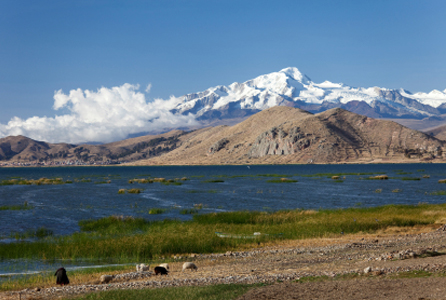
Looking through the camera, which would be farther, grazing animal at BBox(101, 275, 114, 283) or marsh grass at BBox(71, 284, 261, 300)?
grazing animal at BBox(101, 275, 114, 283)

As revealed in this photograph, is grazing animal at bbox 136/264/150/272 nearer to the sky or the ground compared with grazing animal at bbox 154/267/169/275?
nearer to the ground

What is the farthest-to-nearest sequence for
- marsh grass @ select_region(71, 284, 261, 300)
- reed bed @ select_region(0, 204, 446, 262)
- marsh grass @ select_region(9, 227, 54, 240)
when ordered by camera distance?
marsh grass @ select_region(9, 227, 54, 240) < reed bed @ select_region(0, 204, 446, 262) < marsh grass @ select_region(71, 284, 261, 300)

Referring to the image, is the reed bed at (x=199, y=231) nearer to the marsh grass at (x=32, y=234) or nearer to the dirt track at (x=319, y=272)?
the marsh grass at (x=32, y=234)

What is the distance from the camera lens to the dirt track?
57.5 feet

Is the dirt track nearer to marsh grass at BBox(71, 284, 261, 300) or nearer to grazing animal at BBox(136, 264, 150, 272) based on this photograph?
marsh grass at BBox(71, 284, 261, 300)

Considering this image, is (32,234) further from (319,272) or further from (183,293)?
(319,272)

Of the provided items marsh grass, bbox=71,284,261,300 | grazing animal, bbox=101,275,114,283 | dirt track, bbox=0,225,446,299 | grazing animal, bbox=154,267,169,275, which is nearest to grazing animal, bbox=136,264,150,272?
dirt track, bbox=0,225,446,299

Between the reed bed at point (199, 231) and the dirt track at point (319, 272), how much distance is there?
3.81 m

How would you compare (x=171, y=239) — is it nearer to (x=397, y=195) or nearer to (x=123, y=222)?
(x=123, y=222)

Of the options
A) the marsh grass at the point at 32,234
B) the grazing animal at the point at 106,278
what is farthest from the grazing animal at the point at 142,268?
the marsh grass at the point at 32,234

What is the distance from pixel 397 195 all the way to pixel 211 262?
64439 mm

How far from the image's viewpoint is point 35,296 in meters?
20.0

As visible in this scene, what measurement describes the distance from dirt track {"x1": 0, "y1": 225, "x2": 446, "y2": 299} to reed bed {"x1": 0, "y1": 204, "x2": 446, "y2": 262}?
12.5ft

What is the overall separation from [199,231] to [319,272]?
18.4m
